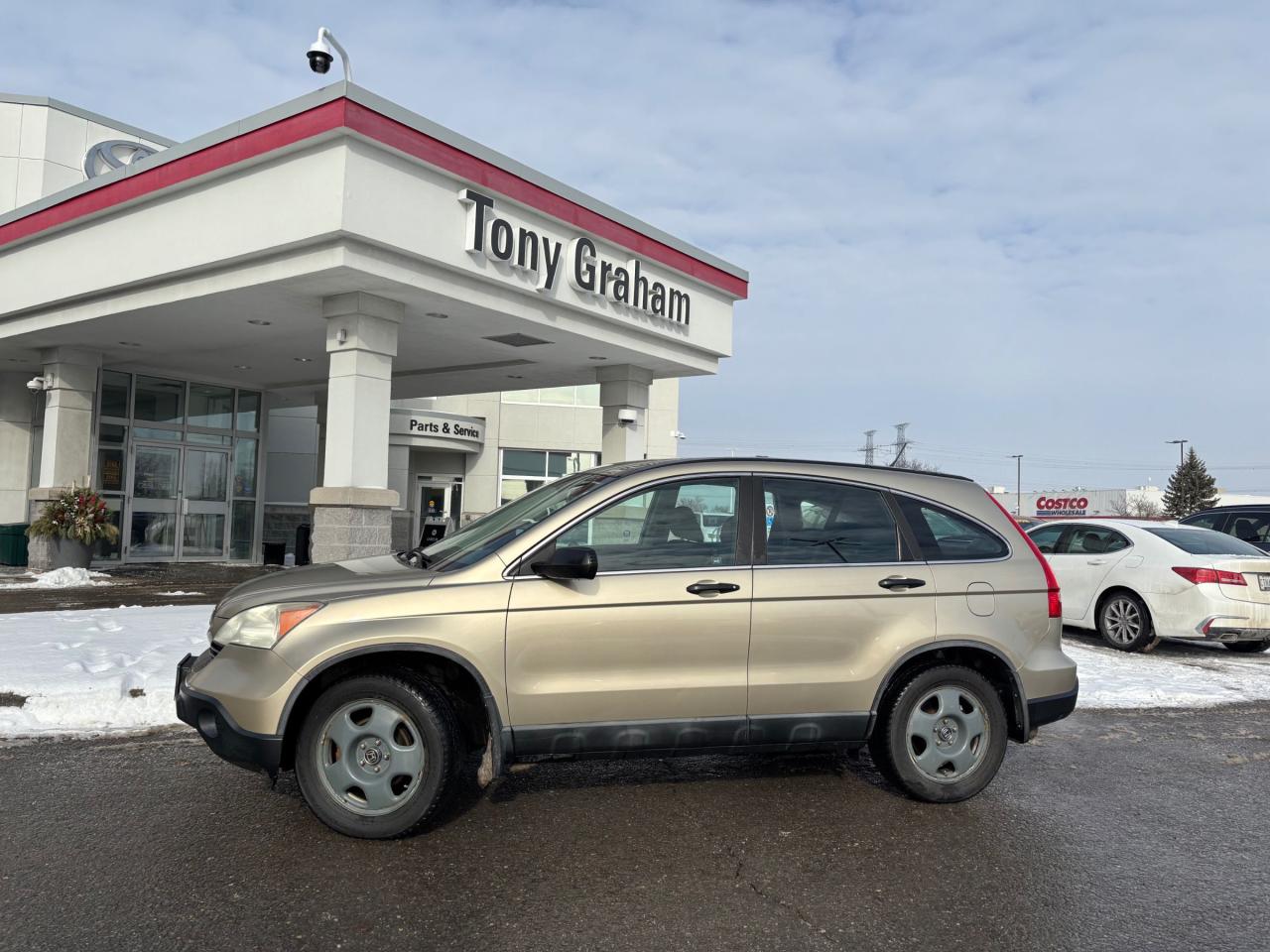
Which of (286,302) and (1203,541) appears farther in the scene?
(286,302)

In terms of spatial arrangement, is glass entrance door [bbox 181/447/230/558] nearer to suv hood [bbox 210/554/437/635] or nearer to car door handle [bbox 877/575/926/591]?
suv hood [bbox 210/554/437/635]

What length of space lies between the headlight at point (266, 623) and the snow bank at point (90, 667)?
Result: 7.70 ft

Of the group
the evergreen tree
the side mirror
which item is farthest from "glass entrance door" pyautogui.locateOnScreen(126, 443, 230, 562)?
the evergreen tree

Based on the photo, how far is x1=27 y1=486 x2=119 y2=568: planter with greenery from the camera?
49.2 ft

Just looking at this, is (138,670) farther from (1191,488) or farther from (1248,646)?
(1191,488)

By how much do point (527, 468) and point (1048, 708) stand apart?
2723 cm

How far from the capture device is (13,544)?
1659 cm

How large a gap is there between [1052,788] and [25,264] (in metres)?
15.2

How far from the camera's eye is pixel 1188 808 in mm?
4891

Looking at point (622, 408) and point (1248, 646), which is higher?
point (622, 408)

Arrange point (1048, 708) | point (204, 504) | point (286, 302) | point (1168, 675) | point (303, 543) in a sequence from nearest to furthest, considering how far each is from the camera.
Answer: point (1048, 708) → point (1168, 675) → point (286, 302) → point (303, 543) → point (204, 504)

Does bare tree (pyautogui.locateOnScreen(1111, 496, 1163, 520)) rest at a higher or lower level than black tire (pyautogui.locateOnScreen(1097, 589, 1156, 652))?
higher

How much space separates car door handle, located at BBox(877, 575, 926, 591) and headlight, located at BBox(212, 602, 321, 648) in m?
2.71

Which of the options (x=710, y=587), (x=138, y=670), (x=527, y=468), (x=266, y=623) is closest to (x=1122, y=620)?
(x=710, y=587)
